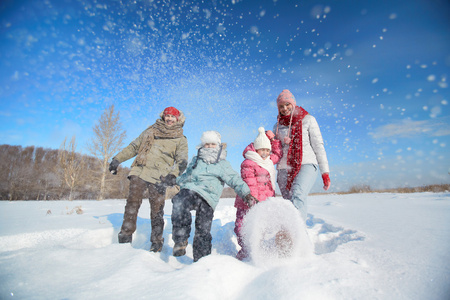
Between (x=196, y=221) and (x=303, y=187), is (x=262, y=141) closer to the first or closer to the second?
(x=303, y=187)

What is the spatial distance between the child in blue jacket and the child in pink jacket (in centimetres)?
28

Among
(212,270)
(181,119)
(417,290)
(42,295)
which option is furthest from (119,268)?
(181,119)

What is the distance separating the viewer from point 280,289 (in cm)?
115

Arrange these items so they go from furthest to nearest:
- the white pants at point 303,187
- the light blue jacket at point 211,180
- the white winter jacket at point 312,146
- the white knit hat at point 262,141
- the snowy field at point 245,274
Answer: the white knit hat at point 262,141
the white winter jacket at point 312,146
the light blue jacket at point 211,180
the white pants at point 303,187
the snowy field at point 245,274

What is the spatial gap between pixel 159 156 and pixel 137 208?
81cm

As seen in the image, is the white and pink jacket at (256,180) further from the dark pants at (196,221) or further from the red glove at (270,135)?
the dark pants at (196,221)

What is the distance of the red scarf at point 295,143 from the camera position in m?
2.65

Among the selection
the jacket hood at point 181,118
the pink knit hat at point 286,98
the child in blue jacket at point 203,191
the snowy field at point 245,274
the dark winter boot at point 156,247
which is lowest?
the dark winter boot at point 156,247

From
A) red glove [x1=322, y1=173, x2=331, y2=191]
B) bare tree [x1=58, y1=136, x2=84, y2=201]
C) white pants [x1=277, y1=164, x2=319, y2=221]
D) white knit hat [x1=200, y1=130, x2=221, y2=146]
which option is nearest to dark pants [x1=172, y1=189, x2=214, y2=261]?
white knit hat [x1=200, y1=130, x2=221, y2=146]

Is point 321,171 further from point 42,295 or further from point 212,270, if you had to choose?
point 42,295

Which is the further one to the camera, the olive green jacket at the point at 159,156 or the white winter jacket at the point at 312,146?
the olive green jacket at the point at 159,156

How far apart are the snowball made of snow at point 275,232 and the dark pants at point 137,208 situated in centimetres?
141

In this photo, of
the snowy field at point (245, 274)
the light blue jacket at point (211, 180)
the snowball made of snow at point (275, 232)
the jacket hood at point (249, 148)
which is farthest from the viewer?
the jacket hood at point (249, 148)

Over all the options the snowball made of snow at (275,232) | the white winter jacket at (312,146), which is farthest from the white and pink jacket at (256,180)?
the snowball made of snow at (275,232)
